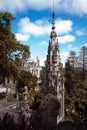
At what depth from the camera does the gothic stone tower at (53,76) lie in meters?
30.3

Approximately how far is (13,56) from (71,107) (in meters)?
22.8

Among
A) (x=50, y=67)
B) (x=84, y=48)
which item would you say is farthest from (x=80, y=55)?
(x=50, y=67)

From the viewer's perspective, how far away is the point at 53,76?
32438 mm

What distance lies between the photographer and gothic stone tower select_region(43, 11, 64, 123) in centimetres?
3028

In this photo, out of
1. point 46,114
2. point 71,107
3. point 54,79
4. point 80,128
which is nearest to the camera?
point 46,114

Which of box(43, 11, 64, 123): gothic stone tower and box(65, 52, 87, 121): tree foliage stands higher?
box(43, 11, 64, 123): gothic stone tower

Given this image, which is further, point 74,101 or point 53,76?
point 74,101

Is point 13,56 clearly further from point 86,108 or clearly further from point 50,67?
point 86,108

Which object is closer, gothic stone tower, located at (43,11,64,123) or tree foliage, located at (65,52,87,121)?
gothic stone tower, located at (43,11,64,123)

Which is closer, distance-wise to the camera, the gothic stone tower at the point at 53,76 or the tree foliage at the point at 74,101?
the gothic stone tower at the point at 53,76

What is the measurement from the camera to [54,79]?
31484 mm

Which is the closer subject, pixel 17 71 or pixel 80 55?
pixel 17 71

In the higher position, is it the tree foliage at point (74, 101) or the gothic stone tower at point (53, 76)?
the gothic stone tower at point (53, 76)

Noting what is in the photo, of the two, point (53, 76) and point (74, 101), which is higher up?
point (53, 76)
